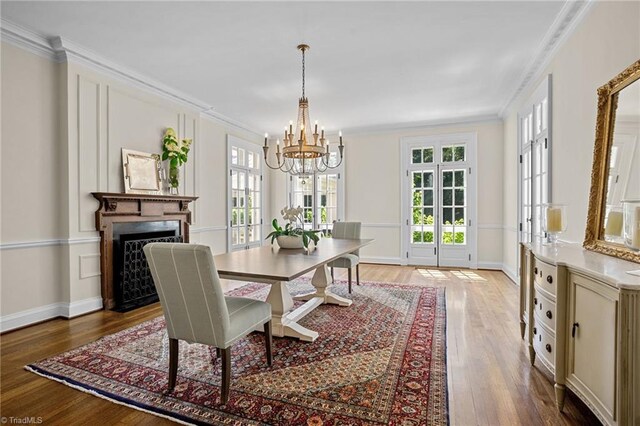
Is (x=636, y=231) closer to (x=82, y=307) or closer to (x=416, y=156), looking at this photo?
(x=82, y=307)

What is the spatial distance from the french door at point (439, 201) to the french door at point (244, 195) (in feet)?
9.81

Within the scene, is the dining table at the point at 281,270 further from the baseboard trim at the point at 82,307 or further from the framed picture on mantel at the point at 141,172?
the framed picture on mantel at the point at 141,172

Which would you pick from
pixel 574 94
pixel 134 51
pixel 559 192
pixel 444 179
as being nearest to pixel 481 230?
pixel 444 179

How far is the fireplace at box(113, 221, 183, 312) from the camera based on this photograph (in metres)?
3.82

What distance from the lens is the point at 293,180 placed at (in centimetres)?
740

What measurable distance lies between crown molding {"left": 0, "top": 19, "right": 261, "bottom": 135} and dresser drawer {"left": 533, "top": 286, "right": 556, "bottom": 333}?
4.55 metres

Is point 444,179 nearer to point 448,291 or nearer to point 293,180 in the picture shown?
point 448,291

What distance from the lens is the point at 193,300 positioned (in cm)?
191

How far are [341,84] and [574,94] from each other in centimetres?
249

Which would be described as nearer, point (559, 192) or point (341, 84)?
point (559, 192)

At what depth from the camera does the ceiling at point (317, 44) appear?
2756mm

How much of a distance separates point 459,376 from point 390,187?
470 centimetres

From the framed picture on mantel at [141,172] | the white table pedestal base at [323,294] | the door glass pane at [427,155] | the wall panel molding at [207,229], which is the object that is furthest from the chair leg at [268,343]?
the door glass pane at [427,155]

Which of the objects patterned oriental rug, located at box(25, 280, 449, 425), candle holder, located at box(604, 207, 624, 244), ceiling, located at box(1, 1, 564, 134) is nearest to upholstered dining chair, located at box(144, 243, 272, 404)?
patterned oriental rug, located at box(25, 280, 449, 425)
